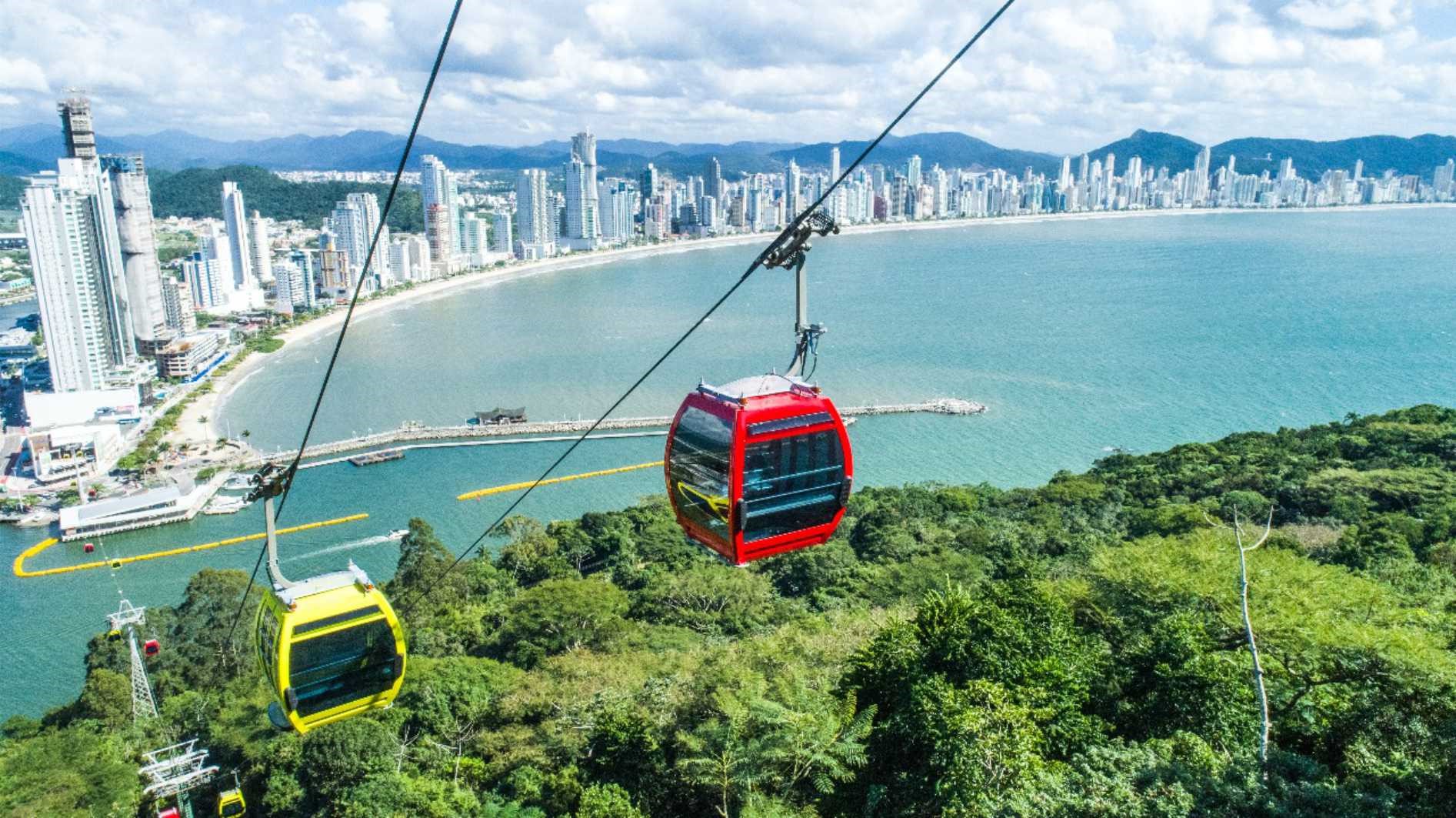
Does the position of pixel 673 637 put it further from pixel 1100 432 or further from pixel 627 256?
pixel 627 256

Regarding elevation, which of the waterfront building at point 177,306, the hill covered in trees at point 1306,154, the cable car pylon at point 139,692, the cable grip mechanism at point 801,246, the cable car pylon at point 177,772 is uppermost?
the hill covered in trees at point 1306,154

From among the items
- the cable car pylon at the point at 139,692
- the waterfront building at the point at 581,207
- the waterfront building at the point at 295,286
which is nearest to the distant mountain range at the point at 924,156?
the waterfront building at the point at 581,207

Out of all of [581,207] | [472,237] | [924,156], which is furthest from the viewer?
[924,156]

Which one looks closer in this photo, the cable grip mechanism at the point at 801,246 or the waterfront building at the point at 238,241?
the cable grip mechanism at the point at 801,246

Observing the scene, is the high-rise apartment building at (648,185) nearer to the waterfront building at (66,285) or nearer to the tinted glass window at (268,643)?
the waterfront building at (66,285)

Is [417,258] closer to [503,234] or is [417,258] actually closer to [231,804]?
[503,234]

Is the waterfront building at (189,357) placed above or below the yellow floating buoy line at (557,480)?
above

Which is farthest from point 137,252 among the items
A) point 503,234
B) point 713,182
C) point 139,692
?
point 713,182

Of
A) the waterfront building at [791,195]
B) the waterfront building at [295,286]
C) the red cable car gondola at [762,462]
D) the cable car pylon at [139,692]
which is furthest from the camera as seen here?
the waterfront building at [791,195]
